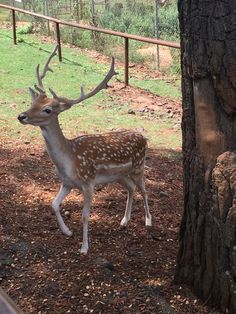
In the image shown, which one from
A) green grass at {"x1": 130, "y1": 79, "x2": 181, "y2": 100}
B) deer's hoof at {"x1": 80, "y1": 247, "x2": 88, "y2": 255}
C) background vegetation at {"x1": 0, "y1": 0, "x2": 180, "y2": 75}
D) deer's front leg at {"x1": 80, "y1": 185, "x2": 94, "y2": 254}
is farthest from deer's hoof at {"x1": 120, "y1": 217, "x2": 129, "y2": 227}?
background vegetation at {"x1": 0, "y1": 0, "x2": 180, "y2": 75}

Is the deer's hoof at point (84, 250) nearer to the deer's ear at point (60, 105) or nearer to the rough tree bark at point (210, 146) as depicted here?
the rough tree bark at point (210, 146)

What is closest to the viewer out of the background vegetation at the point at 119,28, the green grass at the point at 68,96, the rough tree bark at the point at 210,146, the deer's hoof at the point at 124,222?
the rough tree bark at the point at 210,146

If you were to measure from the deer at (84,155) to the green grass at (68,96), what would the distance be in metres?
2.81

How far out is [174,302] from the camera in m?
3.44

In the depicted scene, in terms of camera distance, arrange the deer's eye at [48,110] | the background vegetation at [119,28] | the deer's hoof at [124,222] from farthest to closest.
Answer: the background vegetation at [119,28] < the deer's hoof at [124,222] < the deer's eye at [48,110]

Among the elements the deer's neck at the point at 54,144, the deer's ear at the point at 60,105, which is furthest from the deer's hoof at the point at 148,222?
the deer's ear at the point at 60,105

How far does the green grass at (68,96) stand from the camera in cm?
805

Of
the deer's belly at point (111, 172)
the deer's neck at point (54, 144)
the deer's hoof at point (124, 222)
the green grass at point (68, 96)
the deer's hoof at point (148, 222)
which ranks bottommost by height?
the green grass at point (68, 96)

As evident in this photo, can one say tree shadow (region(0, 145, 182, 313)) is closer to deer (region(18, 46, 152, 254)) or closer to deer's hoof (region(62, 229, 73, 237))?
deer's hoof (region(62, 229, 73, 237))

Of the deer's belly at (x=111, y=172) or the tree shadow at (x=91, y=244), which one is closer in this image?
the tree shadow at (x=91, y=244)

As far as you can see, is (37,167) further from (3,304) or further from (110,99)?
(3,304)

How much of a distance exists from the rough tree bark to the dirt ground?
25cm

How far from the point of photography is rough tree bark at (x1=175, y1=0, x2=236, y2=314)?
9.41ft

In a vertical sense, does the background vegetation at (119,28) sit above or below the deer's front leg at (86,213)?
below
